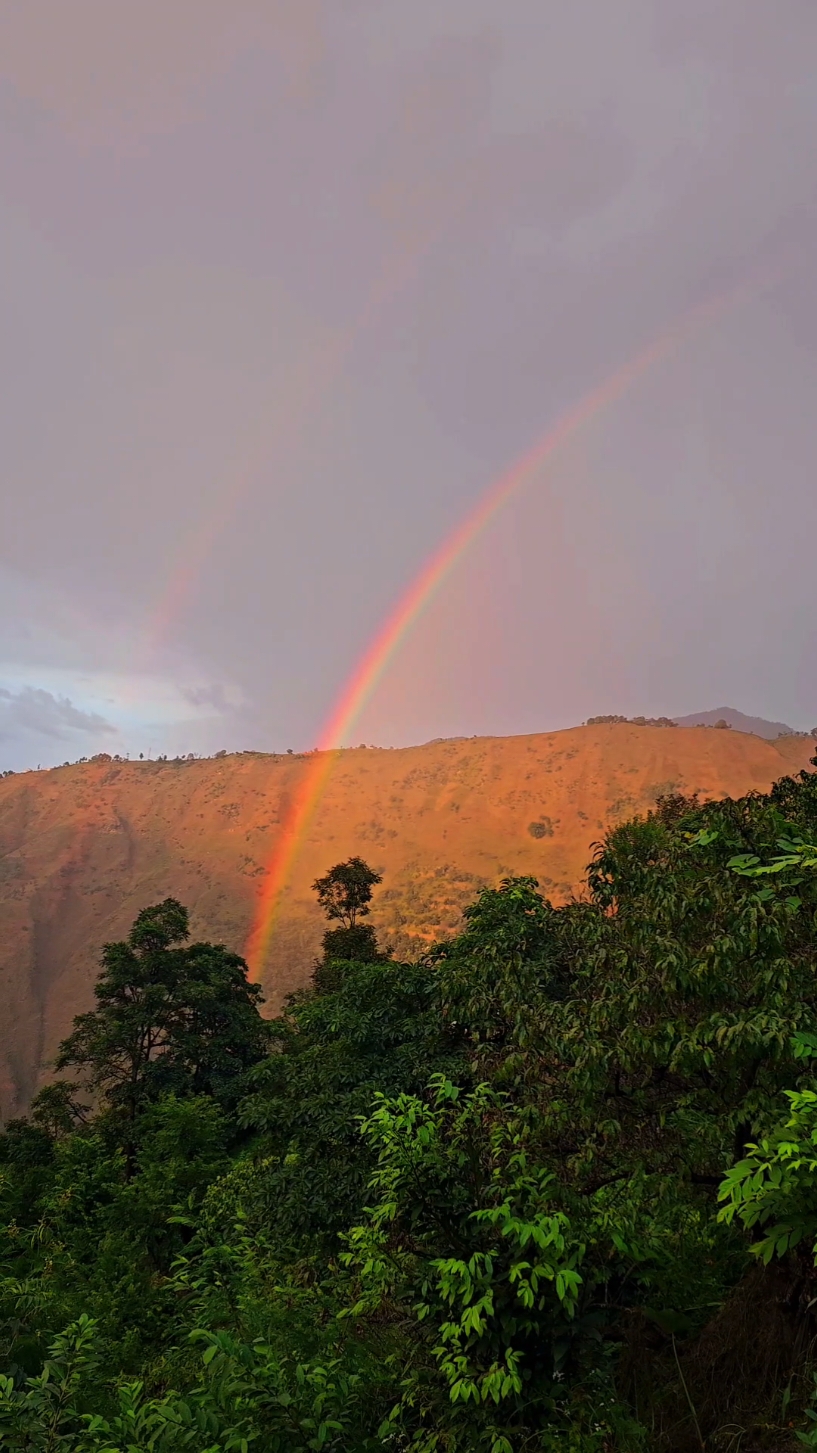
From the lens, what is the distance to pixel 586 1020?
5934 mm

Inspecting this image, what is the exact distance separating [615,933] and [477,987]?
148 cm

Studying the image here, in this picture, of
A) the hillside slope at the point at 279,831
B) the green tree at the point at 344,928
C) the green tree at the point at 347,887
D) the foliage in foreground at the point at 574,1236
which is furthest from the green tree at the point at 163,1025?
the hillside slope at the point at 279,831

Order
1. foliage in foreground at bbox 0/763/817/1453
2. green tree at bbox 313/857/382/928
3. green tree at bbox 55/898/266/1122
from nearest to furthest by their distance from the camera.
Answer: foliage in foreground at bbox 0/763/817/1453 → green tree at bbox 55/898/266/1122 → green tree at bbox 313/857/382/928

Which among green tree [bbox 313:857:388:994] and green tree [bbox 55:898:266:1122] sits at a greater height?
green tree [bbox 313:857:388:994]

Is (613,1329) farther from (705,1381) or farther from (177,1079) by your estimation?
(177,1079)

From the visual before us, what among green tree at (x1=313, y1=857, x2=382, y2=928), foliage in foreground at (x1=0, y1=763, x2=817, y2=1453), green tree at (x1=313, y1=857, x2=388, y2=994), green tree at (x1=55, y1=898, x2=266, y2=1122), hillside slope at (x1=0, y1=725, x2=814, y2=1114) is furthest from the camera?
hillside slope at (x1=0, y1=725, x2=814, y2=1114)

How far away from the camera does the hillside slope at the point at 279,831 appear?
242 feet

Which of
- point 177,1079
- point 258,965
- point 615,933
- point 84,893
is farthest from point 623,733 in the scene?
point 615,933

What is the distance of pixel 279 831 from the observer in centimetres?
10494

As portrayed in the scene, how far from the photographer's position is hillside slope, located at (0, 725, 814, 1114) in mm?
73812

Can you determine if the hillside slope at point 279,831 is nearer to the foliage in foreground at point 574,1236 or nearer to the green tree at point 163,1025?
the green tree at point 163,1025

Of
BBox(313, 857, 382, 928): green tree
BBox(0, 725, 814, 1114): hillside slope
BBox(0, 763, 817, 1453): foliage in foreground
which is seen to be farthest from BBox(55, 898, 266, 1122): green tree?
BBox(0, 725, 814, 1114): hillside slope

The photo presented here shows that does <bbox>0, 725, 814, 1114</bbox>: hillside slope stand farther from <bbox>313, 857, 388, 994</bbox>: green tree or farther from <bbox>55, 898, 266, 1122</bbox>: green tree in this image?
<bbox>55, 898, 266, 1122</bbox>: green tree

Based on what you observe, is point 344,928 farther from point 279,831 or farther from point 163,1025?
point 279,831
